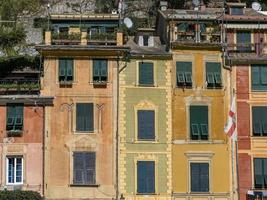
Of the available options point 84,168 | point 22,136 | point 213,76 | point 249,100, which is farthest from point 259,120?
point 22,136

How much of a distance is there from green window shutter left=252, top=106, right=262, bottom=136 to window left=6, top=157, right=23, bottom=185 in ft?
49.2

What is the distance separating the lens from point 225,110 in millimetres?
53062

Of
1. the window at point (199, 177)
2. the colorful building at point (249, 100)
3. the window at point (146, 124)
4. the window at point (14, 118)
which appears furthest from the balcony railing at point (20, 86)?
the colorful building at point (249, 100)

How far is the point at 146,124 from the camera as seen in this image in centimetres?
5225

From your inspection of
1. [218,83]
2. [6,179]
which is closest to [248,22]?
[218,83]

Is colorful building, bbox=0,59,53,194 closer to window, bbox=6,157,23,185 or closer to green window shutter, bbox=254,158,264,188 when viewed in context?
window, bbox=6,157,23,185

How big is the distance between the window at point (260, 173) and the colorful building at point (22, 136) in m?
13.4

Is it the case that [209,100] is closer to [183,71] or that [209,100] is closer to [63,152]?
[183,71]

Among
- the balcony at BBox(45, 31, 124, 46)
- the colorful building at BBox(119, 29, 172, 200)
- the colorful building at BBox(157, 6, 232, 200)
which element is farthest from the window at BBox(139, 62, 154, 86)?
the balcony at BBox(45, 31, 124, 46)

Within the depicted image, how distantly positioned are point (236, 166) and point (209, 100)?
15.2ft

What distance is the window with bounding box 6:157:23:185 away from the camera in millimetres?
50719

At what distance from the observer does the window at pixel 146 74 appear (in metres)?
52.9

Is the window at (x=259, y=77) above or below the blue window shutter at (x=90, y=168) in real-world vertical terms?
above

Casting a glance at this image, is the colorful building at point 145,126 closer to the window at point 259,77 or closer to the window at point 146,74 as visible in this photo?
the window at point 146,74
